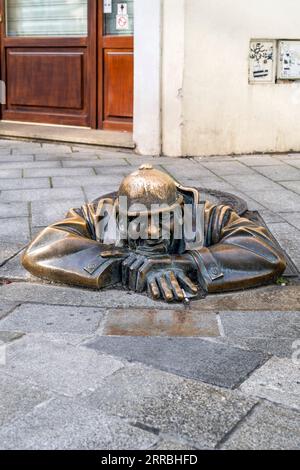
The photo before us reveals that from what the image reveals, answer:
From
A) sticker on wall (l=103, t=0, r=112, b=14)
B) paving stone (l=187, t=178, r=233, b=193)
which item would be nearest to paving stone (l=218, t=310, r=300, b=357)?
paving stone (l=187, t=178, r=233, b=193)

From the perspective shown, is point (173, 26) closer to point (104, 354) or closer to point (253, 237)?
point (253, 237)

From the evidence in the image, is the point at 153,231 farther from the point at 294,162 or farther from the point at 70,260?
the point at 294,162

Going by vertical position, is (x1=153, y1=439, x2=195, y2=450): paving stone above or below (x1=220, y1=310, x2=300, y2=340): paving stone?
below

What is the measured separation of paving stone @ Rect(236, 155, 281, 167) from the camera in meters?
7.96

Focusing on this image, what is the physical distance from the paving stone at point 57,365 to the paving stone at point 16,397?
0.14 feet

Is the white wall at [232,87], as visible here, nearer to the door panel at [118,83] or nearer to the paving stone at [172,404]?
the door panel at [118,83]

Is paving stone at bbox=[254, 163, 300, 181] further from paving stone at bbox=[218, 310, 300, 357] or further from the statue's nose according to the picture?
paving stone at bbox=[218, 310, 300, 357]

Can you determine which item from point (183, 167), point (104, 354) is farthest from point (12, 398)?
point (183, 167)

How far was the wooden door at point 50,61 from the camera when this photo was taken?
369 inches

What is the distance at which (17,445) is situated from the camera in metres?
2.30

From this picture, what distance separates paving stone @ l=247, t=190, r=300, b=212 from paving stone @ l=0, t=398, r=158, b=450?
359 centimetres

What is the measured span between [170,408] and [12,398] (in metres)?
0.61

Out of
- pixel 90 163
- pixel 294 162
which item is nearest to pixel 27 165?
pixel 90 163

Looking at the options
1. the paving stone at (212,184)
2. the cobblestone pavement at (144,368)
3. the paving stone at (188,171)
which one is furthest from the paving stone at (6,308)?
the paving stone at (188,171)
